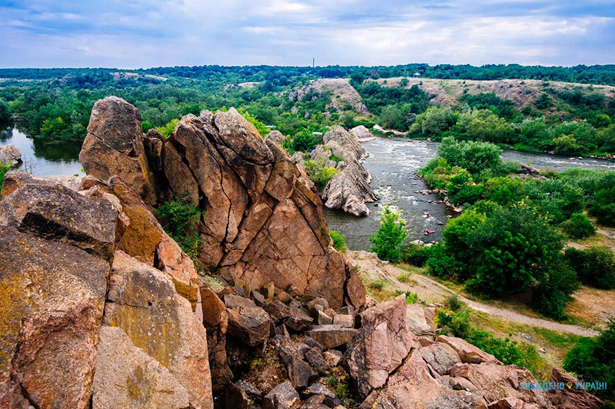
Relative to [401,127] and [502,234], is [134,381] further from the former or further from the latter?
[401,127]

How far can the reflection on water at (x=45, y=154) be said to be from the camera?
6238 cm

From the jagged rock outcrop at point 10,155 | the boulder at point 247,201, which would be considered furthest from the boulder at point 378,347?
the jagged rock outcrop at point 10,155

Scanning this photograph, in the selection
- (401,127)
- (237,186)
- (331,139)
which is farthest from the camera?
(401,127)

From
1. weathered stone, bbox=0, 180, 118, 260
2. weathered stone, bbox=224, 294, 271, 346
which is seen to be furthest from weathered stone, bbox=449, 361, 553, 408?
weathered stone, bbox=0, 180, 118, 260

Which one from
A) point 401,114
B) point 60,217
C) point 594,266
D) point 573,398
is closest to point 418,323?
point 573,398

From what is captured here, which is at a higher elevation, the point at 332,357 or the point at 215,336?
the point at 215,336

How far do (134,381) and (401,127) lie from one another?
134 m

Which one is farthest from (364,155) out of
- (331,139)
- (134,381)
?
(134,381)

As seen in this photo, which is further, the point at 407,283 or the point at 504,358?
the point at 407,283

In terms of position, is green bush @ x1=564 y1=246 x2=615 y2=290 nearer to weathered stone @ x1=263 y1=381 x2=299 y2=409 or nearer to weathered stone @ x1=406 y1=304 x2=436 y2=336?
weathered stone @ x1=406 y1=304 x2=436 y2=336

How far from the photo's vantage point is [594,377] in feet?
68.6

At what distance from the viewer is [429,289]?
33.7m

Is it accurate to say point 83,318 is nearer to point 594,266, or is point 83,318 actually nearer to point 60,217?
point 60,217

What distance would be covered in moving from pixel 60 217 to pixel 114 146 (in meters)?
9.94
